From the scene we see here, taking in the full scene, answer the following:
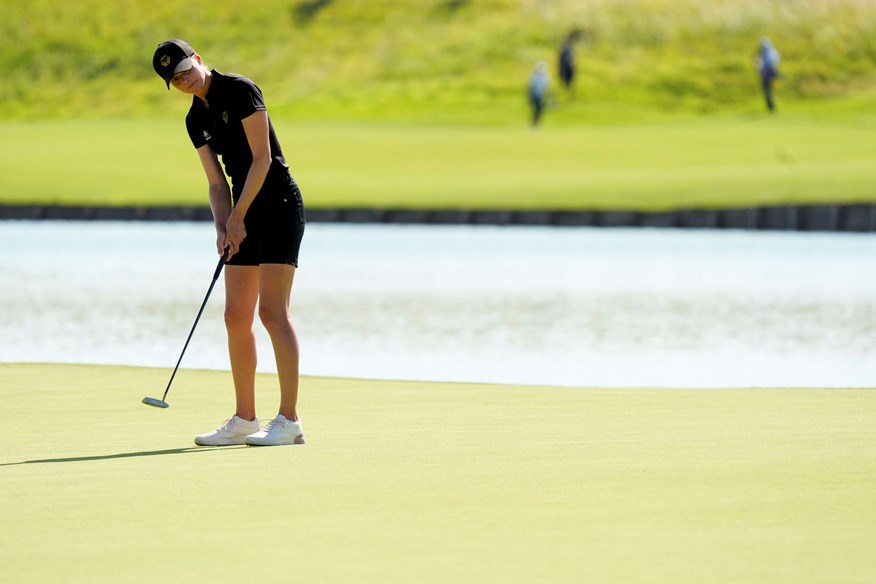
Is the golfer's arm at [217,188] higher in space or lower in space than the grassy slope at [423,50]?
lower

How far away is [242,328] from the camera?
23.5 feet

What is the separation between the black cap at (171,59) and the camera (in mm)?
6738

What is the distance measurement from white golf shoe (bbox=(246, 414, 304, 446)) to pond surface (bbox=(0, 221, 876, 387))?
2.99 meters

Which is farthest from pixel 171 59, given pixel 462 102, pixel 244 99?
pixel 462 102

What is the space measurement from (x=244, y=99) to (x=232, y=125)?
147 mm

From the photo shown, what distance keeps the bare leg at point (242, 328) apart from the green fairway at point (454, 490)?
0.94 feet

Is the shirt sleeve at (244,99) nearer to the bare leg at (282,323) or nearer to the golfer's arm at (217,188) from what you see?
the golfer's arm at (217,188)

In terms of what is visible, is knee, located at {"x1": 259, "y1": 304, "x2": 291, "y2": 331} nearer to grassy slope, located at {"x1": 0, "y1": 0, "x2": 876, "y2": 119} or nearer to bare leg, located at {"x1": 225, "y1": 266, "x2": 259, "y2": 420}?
bare leg, located at {"x1": 225, "y1": 266, "x2": 259, "y2": 420}

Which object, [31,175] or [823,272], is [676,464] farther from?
[31,175]

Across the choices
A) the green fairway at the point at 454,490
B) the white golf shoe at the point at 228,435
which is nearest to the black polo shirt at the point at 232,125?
the white golf shoe at the point at 228,435

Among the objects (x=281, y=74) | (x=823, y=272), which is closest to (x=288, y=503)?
(x=823, y=272)

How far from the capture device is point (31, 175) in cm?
3098

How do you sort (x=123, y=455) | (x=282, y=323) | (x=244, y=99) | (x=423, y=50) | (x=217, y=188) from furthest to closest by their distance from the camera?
(x=423, y=50)
(x=217, y=188)
(x=282, y=323)
(x=244, y=99)
(x=123, y=455)

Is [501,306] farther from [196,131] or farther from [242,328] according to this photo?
[196,131]
